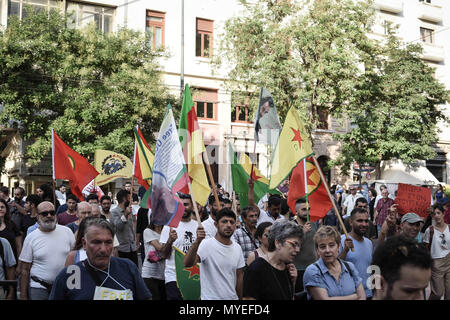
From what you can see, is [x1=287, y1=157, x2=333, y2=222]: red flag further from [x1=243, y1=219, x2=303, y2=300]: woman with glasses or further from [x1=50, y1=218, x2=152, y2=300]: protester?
[x1=50, y1=218, x2=152, y2=300]: protester

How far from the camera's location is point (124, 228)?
8.84 m

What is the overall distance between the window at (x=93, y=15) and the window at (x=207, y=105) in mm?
5488

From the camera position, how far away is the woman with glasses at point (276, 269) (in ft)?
13.6

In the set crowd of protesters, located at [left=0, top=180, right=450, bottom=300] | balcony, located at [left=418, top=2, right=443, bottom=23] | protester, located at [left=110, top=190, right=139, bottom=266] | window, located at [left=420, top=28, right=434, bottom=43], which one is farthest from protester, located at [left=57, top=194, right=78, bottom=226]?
balcony, located at [left=418, top=2, right=443, bottom=23]

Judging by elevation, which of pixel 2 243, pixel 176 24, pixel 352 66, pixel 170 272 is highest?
pixel 176 24

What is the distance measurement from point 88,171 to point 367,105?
18.2m

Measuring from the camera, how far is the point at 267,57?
2283cm

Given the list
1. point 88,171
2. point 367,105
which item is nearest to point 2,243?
point 88,171

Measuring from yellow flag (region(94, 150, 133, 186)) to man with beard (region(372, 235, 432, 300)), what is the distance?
29.4 ft

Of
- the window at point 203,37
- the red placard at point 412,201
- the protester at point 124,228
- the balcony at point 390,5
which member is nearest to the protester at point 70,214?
the protester at point 124,228

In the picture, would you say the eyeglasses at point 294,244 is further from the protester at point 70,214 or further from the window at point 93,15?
the window at point 93,15

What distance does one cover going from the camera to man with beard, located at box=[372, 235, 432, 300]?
110 inches

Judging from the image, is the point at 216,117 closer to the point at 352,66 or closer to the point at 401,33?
the point at 352,66
